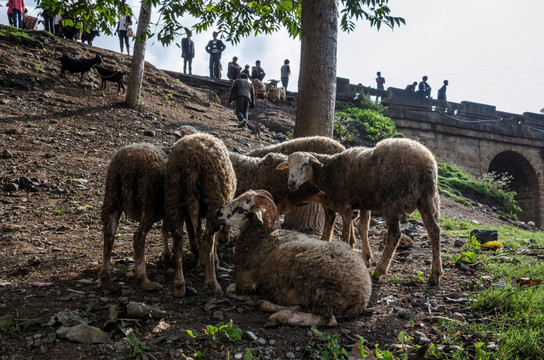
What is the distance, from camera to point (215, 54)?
20141mm

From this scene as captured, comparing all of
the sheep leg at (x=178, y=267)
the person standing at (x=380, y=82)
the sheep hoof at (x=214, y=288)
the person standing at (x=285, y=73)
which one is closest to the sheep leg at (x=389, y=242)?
the sheep hoof at (x=214, y=288)

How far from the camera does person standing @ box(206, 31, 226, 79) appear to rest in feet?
62.2

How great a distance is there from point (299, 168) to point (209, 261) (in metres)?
1.90

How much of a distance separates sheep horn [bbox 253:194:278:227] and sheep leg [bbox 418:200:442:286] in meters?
1.70

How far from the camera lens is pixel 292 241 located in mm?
3834

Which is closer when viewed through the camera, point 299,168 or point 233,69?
point 299,168

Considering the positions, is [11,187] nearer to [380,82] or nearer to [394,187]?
[394,187]

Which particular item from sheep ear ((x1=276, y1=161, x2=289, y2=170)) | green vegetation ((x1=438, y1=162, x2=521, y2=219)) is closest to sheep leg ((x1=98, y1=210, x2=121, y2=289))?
sheep ear ((x1=276, y1=161, x2=289, y2=170))

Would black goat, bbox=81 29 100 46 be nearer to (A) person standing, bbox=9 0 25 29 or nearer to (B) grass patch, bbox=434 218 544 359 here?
(A) person standing, bbox=9 0 25 29

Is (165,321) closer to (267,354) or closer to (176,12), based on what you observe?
(267,354)

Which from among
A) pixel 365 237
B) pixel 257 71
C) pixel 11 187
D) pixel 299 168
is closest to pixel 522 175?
pixel 257 71

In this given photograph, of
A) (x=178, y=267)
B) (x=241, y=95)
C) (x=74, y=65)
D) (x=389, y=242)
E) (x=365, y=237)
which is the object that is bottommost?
(x=178, y=267)

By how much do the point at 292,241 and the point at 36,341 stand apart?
7.42ft

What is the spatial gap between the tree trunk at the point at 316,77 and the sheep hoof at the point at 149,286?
2.79 m
